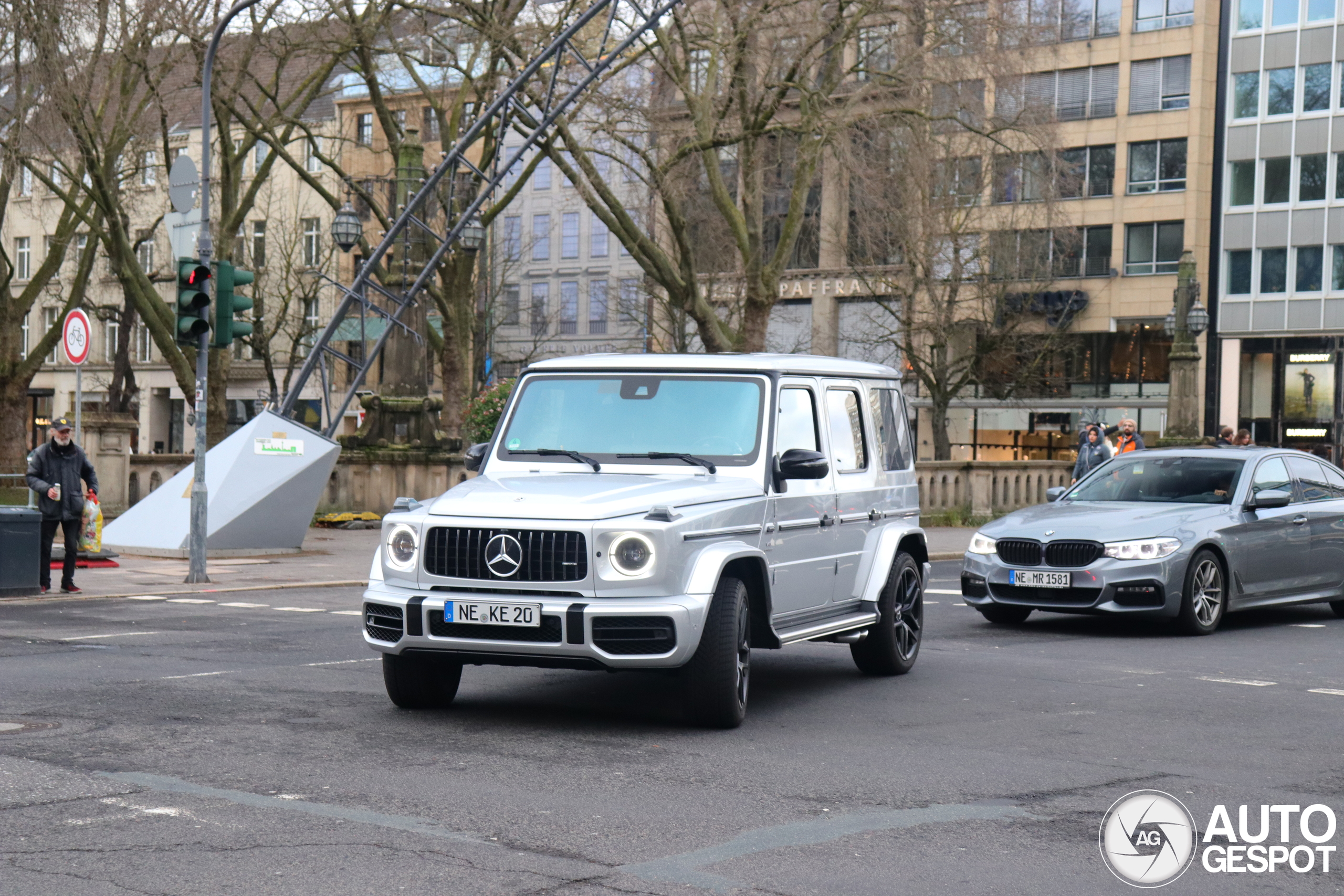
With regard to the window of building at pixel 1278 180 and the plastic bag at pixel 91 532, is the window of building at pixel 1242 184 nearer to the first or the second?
the window of building at pixel 1278 180

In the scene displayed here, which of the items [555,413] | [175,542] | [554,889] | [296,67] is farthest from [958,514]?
[296,67]

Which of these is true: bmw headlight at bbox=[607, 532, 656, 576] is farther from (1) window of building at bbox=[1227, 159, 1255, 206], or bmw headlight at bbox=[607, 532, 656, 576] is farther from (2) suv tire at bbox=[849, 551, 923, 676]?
(1) window of building at bbox=[1227, 159, 1255, 206]

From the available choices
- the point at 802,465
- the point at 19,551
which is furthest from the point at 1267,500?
the point at 19,551

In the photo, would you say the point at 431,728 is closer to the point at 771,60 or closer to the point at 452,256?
the point at 771,60

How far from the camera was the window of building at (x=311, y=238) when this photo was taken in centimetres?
6688

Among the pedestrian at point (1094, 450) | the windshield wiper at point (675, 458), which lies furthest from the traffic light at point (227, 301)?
the pedestrian at point (1094, 450)

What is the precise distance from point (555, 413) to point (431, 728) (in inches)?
85.0

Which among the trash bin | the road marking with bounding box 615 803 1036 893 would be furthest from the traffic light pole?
the road marking with bounding box 615 803 1036 893

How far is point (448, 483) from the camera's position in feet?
95.3

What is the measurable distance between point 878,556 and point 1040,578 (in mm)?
Result: 3468

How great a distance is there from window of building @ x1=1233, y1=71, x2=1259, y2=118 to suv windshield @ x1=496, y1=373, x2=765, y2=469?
53819 mm

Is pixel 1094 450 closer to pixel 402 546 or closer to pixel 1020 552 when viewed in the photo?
pixel 1020 552

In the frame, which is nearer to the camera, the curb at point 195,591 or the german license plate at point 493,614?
the german license plate at point 493,614

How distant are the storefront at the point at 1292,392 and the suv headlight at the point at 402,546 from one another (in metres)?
51.8
